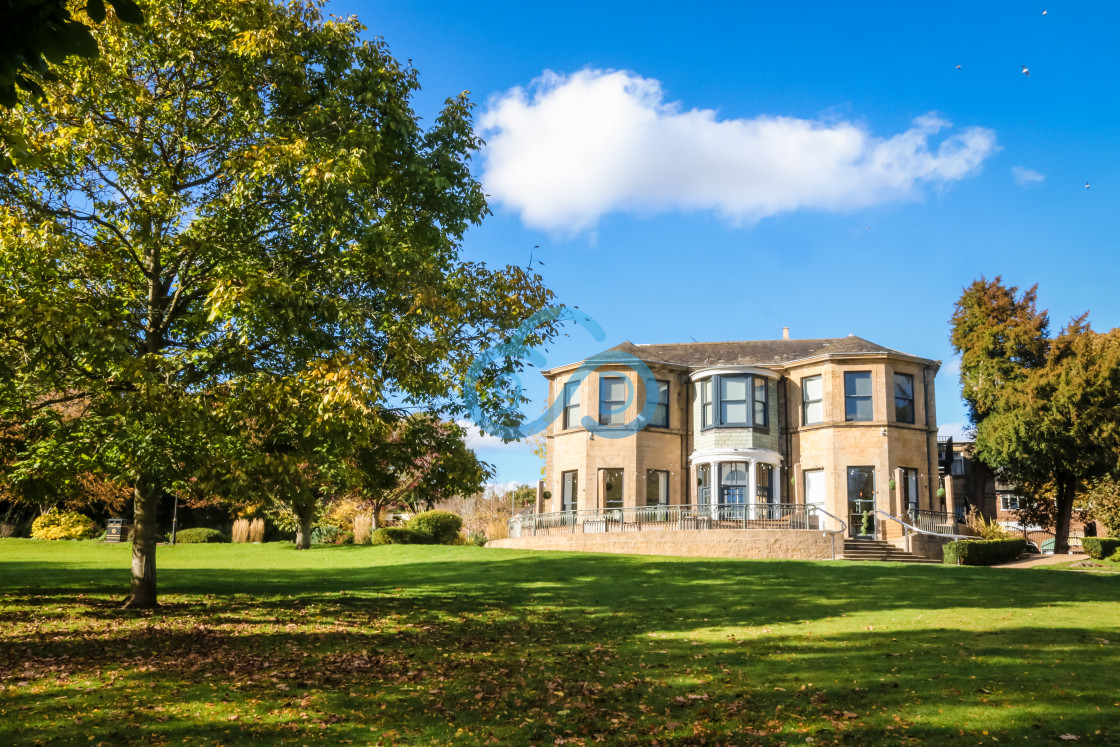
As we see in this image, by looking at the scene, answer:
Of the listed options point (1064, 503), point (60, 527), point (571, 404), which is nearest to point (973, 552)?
point (1064, 503)

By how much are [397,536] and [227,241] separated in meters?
→ 22.7

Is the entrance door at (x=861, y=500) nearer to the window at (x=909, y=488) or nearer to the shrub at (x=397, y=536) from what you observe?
the window at (x=909, y=488)

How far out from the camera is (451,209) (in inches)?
530

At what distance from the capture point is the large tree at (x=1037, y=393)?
3222 cm

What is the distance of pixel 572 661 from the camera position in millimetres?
10023

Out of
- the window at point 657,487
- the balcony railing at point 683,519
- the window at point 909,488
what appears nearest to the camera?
the balcony railing at point 683,519

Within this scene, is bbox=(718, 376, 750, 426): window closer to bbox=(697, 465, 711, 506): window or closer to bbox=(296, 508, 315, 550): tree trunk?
bbox=(697, 465, 711, 506): window

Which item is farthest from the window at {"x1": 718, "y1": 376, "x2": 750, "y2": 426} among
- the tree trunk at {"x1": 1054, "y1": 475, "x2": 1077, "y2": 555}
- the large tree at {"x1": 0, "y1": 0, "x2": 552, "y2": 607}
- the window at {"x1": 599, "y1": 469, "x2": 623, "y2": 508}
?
the large tree at {"x1": 0, "y1": 0, "x2": 552, "y2": 607}

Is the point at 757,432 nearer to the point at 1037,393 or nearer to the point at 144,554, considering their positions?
the point at 1037,393

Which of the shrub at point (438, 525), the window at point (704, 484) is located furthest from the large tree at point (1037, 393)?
the shrub at point (438, 525)

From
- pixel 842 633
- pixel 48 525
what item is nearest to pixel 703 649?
pixel 842 633

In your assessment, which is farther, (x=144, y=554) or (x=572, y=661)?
(x=144, y=554)

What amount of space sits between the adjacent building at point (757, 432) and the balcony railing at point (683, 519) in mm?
595

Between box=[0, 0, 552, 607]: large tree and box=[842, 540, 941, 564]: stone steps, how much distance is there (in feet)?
53.6
